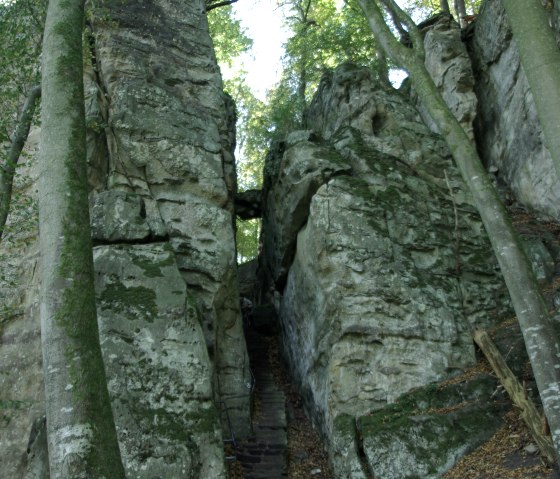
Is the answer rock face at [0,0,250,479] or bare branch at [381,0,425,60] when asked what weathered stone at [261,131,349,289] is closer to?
rock face at [0,0,250,479]

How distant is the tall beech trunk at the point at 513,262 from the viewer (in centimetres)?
679

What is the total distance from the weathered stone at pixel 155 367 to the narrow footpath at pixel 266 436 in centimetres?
171

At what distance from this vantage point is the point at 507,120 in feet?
51.0

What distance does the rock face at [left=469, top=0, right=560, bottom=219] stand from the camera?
45.2ft

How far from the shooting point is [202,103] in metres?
14.2

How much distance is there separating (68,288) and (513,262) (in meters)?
5.58

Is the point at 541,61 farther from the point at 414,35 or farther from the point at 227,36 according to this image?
the point at 227,36

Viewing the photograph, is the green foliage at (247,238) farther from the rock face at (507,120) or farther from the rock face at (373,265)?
the rock face at (507,120)

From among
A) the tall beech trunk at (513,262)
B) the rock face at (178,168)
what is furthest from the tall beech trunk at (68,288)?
the tall beech trunk at (513,262)

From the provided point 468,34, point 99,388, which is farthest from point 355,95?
point 99,388

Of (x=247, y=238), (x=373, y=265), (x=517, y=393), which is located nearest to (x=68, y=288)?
(x=517, y=393)

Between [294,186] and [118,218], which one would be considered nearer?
[118,218]

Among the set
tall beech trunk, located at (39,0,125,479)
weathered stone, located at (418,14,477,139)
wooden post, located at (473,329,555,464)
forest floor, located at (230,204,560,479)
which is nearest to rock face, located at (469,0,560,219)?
weathered stone, located at (418,14,477,139)

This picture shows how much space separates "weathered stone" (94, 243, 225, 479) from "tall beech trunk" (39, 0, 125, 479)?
10.6 feet
